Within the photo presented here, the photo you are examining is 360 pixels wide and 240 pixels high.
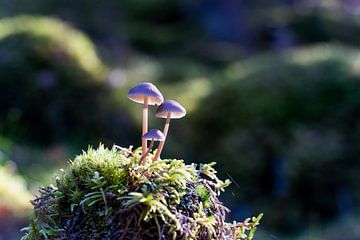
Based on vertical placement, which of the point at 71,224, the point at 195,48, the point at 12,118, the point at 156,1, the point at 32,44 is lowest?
the point at 71,224

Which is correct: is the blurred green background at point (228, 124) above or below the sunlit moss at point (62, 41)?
below

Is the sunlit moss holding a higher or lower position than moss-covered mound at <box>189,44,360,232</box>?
higher

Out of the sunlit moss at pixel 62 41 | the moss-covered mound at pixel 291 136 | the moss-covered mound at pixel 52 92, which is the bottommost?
the moss-covered mound at pixel 291 136

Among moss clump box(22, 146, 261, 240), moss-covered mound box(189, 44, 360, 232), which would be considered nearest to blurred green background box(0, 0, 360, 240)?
moss-covered mound box(189, 44, 360, 232)

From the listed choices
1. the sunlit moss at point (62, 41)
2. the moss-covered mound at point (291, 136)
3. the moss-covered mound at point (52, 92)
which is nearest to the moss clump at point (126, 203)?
the moss-covered mound at point (291, 136)

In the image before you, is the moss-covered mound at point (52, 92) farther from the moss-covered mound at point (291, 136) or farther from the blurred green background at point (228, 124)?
the moss-covered mound at point (291, 136)

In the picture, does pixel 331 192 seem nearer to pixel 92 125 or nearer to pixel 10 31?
pixel 92 125

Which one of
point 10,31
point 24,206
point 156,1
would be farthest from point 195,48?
point 24,206

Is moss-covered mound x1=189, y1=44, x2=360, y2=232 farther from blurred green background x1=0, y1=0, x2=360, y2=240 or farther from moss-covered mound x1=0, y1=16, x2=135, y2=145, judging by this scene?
moss-covered mound x1=0, y1=16, x2=135, y2=145
